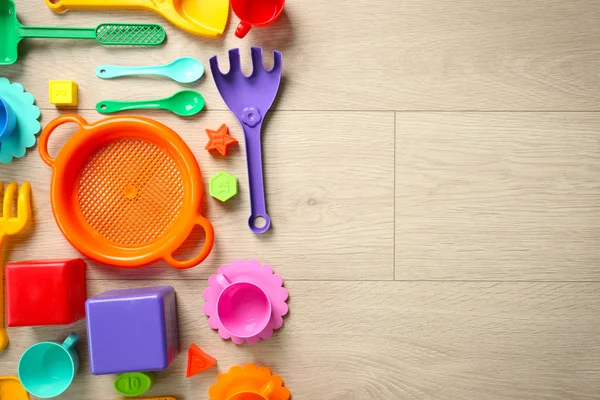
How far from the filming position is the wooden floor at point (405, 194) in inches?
33.3

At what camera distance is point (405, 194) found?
85 centimetres

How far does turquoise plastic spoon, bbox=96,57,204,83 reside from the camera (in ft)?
2.74

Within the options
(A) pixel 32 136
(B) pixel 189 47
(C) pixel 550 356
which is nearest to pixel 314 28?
(B) pixel 189 47

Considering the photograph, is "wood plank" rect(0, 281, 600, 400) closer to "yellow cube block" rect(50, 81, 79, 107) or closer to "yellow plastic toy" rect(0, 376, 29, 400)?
"yellow plastic toy" rect(0, 376, 29, 400)

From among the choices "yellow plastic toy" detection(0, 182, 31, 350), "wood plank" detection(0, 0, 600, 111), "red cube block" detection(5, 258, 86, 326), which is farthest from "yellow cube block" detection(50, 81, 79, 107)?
"red cube block" detection(5, 258, 86, 326)

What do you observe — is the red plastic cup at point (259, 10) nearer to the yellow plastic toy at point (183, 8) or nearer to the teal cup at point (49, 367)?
the yellow plastic toy at point (183, 8)

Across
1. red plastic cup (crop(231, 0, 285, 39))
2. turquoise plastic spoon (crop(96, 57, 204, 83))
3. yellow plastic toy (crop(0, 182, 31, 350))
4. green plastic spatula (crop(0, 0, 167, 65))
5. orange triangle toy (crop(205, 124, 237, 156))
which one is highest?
red plastic cup (crop(231, 0, 285, 39))

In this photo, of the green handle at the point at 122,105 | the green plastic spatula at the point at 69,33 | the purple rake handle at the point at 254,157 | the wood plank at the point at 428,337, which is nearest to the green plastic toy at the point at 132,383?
the wood plank at the point at 428,337

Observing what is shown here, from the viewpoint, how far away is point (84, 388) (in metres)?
0.85

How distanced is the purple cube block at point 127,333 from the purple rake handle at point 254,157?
20cm

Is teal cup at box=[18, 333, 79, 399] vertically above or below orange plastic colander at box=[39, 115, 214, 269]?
below

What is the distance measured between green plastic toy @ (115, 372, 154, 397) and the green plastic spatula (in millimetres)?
527

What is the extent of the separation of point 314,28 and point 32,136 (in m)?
0.48

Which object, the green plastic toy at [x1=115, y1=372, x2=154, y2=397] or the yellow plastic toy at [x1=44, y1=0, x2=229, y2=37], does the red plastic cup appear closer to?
the yellow plastic toy at [x1=44, y1=0, x2=229, y2=37]
